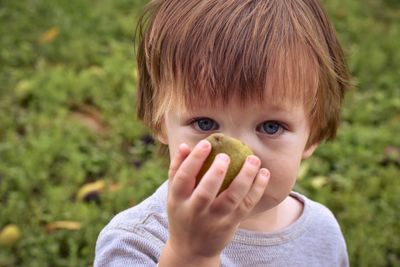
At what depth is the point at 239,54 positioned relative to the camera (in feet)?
4.77

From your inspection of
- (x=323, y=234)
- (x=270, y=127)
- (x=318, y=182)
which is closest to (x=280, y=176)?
(x=270, y=127)

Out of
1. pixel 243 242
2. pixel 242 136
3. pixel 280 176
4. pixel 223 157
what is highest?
pixel 223 157

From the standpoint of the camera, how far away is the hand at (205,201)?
1171mm

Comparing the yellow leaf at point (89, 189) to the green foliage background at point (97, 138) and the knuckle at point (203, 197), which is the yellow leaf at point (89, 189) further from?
the knuckle at point (203, 197)

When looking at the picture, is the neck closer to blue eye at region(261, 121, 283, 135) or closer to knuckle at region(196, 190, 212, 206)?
blue eye at region(261, 121, 283, 135)

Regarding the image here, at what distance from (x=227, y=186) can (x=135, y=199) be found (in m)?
1.69

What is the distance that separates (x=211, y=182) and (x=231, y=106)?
0.31 meters

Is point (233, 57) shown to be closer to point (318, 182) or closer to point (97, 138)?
point (318, 182)

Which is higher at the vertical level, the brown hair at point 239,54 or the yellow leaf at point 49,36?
the brown hair at point 239,54

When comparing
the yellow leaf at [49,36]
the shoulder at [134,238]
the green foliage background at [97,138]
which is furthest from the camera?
the yellow leaf at [49,36]

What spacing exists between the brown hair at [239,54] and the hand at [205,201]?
0.83ft

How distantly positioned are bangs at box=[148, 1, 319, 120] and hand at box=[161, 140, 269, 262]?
0.24 m

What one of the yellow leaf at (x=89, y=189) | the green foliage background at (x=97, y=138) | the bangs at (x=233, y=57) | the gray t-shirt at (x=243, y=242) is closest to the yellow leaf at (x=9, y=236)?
the green foliage background at (x=97, y=138)

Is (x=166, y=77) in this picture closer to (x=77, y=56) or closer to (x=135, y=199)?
(x=135, y=199)
